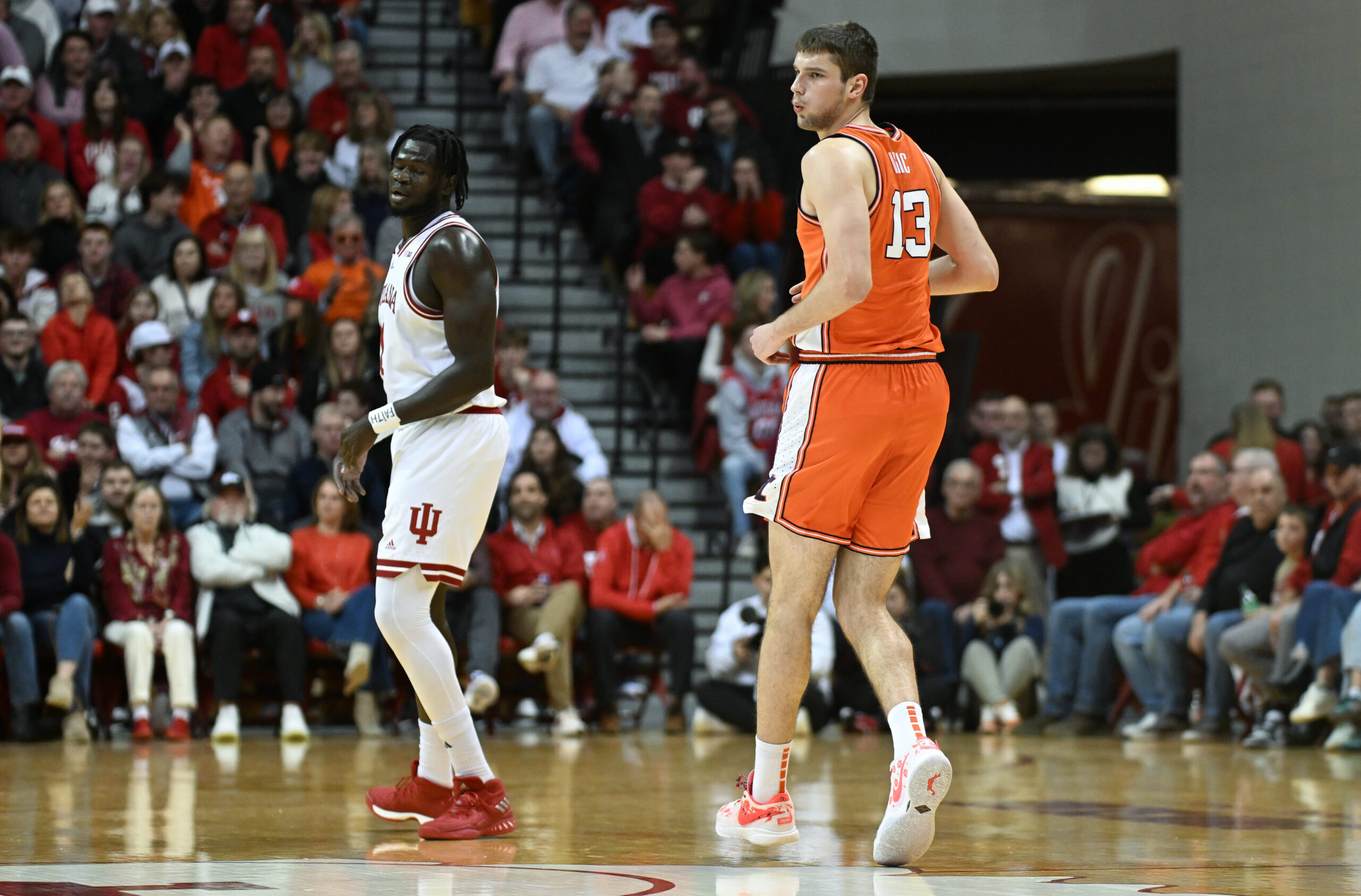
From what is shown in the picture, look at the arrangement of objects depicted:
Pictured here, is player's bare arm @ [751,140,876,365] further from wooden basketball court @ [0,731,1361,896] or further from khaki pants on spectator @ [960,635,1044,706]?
khaki pants on spectator @ [960,635,1044,706]

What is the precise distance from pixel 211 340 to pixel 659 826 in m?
6.74

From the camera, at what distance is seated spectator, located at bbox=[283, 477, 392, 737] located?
1013 cm

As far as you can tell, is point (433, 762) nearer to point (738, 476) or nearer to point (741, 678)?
point (741, 678)

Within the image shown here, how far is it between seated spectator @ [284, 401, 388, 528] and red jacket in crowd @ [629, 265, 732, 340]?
8.80 ft

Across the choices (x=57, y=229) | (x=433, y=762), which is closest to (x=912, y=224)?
(x=433, y=762)

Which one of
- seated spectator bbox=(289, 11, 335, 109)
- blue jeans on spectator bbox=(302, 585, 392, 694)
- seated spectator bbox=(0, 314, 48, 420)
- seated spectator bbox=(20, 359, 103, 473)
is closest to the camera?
blue jeans on spectator bbox=(302, 585, 392, 694)

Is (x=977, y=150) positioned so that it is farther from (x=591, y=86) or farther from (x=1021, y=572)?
(x=1021, y=572)

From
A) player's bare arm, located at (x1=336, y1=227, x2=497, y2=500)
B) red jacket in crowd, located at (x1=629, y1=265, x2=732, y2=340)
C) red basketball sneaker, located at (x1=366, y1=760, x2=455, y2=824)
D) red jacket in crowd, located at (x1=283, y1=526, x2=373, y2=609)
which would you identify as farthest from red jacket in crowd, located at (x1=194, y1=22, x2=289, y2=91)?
red basketball sneaker, located at (x1=366, y1=760, x2=455, y2=824)

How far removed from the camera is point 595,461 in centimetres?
1171

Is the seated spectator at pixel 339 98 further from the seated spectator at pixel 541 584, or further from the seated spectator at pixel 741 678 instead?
the seated spectator at pixel 741 678

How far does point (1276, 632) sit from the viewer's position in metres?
10.0

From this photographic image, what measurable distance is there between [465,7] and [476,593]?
22.4 feet

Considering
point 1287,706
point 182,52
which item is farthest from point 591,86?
point 1287,706

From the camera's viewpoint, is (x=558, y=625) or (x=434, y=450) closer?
(x=434, y=450)
